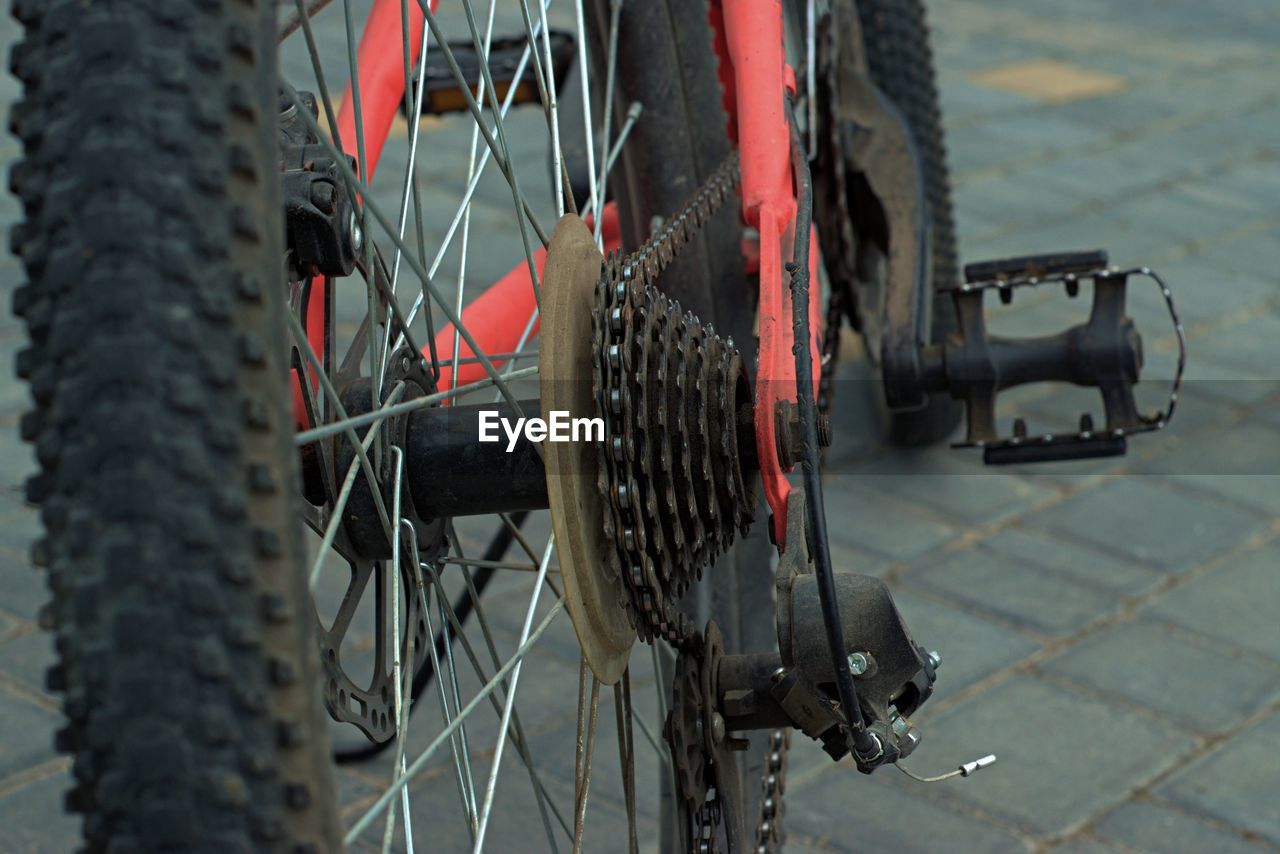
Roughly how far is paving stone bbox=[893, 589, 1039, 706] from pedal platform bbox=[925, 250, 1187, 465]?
334mm

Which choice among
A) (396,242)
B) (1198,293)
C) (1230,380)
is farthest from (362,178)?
(1198,293)

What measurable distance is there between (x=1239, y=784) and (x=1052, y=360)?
543 mm

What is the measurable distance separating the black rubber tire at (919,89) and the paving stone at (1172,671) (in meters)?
0.48

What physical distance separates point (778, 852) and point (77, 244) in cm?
102

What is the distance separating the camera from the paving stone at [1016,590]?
2.47m

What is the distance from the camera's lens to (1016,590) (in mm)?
2549

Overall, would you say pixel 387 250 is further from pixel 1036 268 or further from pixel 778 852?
pixel 778 852

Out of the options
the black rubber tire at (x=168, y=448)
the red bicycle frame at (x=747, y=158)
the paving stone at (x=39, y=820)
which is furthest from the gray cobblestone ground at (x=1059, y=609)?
the black rubber tire at (x=168, y=448)

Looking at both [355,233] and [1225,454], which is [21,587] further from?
[1225,454]

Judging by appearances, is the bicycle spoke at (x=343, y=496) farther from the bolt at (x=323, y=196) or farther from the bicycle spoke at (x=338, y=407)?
the bolt at (x=323, y=196)

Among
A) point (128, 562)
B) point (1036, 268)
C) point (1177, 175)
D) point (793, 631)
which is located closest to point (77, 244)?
point (128, 562)

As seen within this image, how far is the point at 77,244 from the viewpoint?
80cm

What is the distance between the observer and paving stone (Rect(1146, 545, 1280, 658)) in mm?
2414

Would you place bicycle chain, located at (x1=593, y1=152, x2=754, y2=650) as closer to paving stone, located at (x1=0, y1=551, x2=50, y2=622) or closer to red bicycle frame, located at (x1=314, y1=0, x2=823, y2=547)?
red bicycle frame, located at (x1=314, y1=0, x2=823, y2=547)
